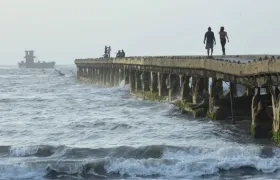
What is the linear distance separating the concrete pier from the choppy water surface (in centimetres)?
70

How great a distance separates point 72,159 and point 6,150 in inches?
105

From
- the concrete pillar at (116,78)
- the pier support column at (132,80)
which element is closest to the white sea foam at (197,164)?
the pier support column at (132,80)

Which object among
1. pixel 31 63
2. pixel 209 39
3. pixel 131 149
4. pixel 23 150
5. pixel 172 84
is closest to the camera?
pixel 131 149

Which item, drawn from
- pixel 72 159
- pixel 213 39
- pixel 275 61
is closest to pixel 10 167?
pixel 72 159

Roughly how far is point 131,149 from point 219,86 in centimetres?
810

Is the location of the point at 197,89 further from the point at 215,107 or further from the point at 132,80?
the point at 132,80

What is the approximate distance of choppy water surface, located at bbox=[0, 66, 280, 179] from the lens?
14.6m

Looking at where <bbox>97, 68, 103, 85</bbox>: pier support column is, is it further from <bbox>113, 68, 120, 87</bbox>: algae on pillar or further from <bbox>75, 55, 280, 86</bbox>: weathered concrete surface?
<bbox>75, 55, 280, 86</bbox>: weathered concrete surface

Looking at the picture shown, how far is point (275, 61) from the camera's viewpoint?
15.1 meters

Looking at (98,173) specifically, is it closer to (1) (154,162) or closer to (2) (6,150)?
(1) (154,162)

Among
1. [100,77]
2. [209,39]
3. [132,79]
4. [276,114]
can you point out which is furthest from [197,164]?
[100,77]

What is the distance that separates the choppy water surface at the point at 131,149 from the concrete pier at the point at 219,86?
70cm

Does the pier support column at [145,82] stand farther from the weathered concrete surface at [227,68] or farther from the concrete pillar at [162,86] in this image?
the concrete pillar at [162,86]

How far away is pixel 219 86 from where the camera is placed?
78.7ft
